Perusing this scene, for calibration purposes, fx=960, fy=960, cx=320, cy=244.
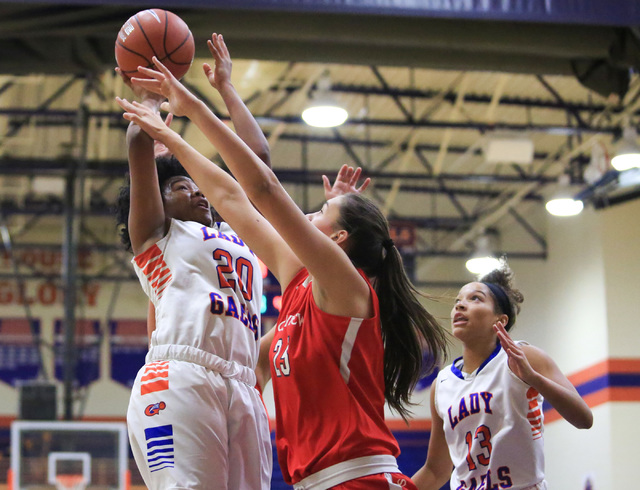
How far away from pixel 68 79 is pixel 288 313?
12.7 meters

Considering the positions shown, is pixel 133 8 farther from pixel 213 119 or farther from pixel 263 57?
pixel 213 119

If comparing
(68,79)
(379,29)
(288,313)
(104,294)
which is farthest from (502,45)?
(104,294)

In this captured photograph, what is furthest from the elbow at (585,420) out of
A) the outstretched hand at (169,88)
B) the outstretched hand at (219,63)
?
the outstretched hand at (169,88)

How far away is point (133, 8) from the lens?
26.1 feet

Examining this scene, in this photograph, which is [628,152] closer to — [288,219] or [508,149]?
[508,149]

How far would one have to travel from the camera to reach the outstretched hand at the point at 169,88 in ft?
9.95

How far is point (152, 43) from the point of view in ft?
12.3

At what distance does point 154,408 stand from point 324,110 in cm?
855

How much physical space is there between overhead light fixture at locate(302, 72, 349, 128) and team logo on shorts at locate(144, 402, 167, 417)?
8.47 m

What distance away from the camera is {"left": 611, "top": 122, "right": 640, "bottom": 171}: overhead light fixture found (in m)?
11.9

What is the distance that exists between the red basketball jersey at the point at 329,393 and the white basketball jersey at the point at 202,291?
17.4 inches

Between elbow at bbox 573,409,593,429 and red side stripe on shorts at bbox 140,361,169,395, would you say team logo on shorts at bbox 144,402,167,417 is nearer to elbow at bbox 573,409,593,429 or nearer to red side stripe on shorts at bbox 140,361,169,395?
red side stripe on shorts at bbox 140,361,169,395

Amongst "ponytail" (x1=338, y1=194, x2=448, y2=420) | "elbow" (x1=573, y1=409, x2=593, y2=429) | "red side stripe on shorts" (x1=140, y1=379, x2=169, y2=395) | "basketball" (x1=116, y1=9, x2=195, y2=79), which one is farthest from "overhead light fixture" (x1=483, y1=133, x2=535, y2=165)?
"red side stripe on shorts" (x1=140, y1=379, x2=169, y2=395)

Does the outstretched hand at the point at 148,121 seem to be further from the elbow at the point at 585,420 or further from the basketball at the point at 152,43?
the elbow at the point at 585,420
